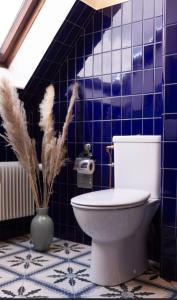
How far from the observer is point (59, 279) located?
1.80 metres

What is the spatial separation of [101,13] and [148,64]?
0.57 m

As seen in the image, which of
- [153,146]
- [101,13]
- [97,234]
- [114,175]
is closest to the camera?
[97,234]

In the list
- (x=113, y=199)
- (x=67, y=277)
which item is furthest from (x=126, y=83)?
(x=67, y=277)

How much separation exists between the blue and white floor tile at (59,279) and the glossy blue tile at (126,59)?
1.29 metres

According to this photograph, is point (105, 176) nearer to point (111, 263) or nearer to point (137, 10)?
point (111, 263)

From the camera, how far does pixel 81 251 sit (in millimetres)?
2299

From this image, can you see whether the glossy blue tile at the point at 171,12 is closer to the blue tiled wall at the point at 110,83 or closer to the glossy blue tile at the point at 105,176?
the blue tiled wall at the point at 110,83

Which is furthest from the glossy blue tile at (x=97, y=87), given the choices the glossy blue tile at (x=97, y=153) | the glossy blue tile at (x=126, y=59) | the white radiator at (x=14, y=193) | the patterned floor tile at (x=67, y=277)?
the patterned floor tile at (x=67, y=277)

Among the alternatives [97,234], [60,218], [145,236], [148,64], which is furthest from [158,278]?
[148,64]

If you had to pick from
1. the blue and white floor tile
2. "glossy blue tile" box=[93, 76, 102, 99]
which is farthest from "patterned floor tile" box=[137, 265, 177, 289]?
"glossy blue tile" box=[93, 76, 102, 99]

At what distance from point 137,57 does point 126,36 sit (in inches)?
7.0

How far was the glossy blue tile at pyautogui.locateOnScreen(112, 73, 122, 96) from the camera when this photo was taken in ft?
7.38

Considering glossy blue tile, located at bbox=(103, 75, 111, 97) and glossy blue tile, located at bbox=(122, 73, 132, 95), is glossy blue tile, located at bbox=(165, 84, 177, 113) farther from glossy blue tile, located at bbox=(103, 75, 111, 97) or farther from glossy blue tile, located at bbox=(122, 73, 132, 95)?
glossy blue tile, located at bbox=(103, 75, 111, 97)

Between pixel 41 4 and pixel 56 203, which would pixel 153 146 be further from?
pixel 41 4
